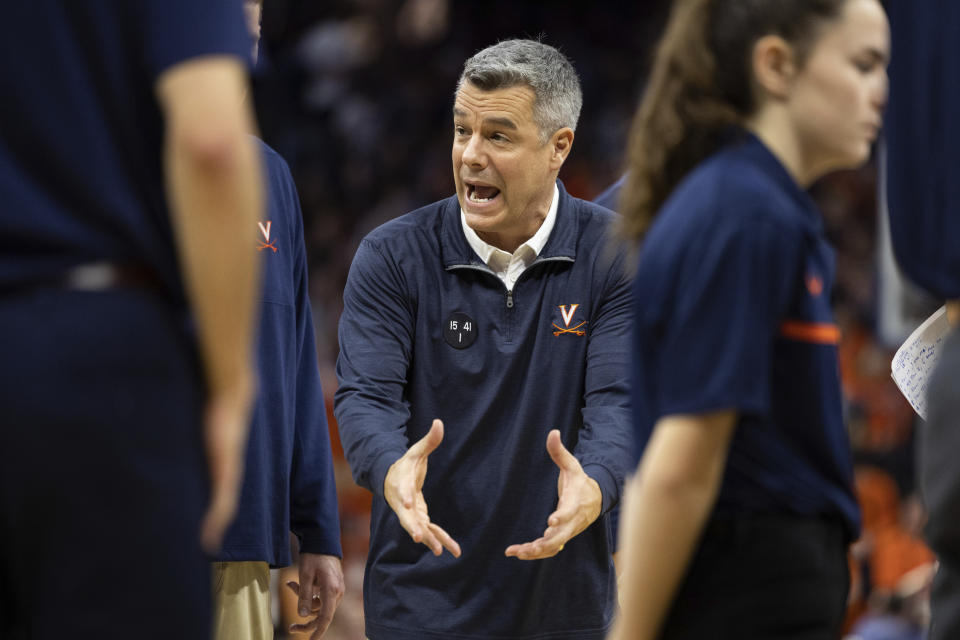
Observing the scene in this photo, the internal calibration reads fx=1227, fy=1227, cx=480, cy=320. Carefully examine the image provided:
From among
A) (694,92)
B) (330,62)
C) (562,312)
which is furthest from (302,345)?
(330,62)

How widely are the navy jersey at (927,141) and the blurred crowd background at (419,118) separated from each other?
9.25 meters

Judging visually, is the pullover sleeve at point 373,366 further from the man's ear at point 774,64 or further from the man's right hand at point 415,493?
the man's ear at point 774,64

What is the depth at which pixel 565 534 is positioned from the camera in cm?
292

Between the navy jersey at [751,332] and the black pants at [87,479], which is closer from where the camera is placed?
the black pants at [87,479]

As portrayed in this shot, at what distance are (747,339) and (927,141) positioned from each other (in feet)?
2.07

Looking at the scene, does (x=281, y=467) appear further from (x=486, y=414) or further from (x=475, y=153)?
(x=475, y=153)

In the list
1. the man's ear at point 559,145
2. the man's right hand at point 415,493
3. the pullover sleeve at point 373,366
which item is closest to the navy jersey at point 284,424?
the pullover sleeve at point 373,366

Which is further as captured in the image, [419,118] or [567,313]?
[419,118]

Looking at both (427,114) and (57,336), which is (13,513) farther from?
(427,114)

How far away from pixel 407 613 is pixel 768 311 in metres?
1.75

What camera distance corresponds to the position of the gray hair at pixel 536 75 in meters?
3.51

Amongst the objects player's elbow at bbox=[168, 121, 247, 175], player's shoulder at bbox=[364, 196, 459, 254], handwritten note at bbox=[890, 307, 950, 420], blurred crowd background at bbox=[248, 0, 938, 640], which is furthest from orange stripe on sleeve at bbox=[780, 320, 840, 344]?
blurred crowd background at bbox=[248, 0, 938, 640]

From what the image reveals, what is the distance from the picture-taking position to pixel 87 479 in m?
1.54

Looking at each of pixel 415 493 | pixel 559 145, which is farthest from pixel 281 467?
pixel 559 145
